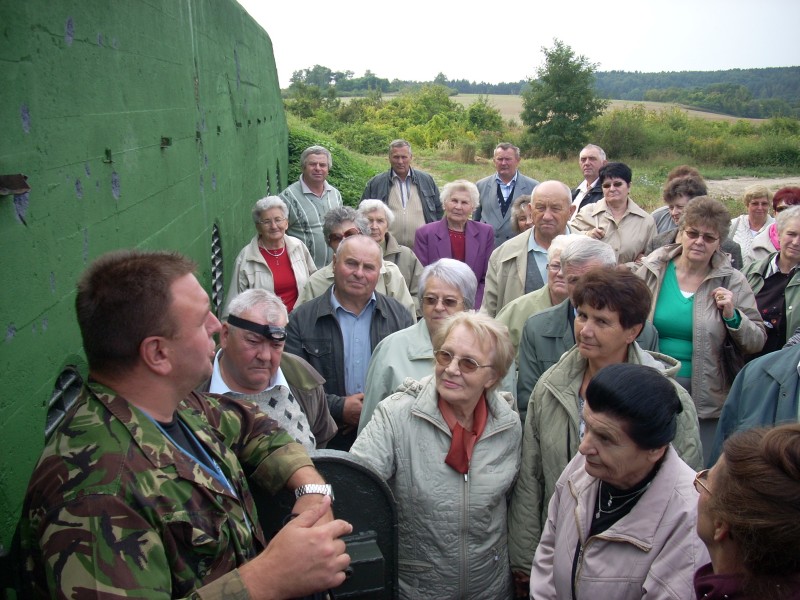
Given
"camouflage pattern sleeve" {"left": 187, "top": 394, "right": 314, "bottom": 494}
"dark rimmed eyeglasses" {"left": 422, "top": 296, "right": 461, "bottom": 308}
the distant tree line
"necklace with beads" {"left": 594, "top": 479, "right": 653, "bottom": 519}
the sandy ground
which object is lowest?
the sandy ground

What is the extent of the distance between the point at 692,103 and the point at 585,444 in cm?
8430

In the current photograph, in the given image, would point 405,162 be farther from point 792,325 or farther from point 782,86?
point 782,86

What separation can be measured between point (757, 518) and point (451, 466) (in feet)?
4.35

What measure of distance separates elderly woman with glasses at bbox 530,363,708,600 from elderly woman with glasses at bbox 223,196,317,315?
3.39m

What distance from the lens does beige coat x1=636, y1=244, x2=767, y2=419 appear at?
3984 mm

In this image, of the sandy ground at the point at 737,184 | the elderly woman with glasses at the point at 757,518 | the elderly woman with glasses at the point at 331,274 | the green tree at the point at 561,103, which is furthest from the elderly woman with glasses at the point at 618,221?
the green tree at the point at 561,103

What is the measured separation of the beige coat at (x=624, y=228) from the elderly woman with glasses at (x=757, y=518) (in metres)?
4.18

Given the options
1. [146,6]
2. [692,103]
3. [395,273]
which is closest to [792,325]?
[395,273]

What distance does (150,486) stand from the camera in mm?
1520

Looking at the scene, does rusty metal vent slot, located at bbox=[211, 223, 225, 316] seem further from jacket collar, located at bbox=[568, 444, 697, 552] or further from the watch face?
jacket collar, located at bbox=[568, 444, 697, 552]

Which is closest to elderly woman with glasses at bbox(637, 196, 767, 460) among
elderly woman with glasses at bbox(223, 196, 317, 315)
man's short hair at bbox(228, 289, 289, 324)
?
man's short hair at bbox(228, 289, 289, 324)

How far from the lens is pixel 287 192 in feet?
24.0

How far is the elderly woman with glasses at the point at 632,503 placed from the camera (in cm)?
230

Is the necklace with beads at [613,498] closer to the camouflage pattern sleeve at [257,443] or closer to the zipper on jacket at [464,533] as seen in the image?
the zipper on jacket at [464,533]
